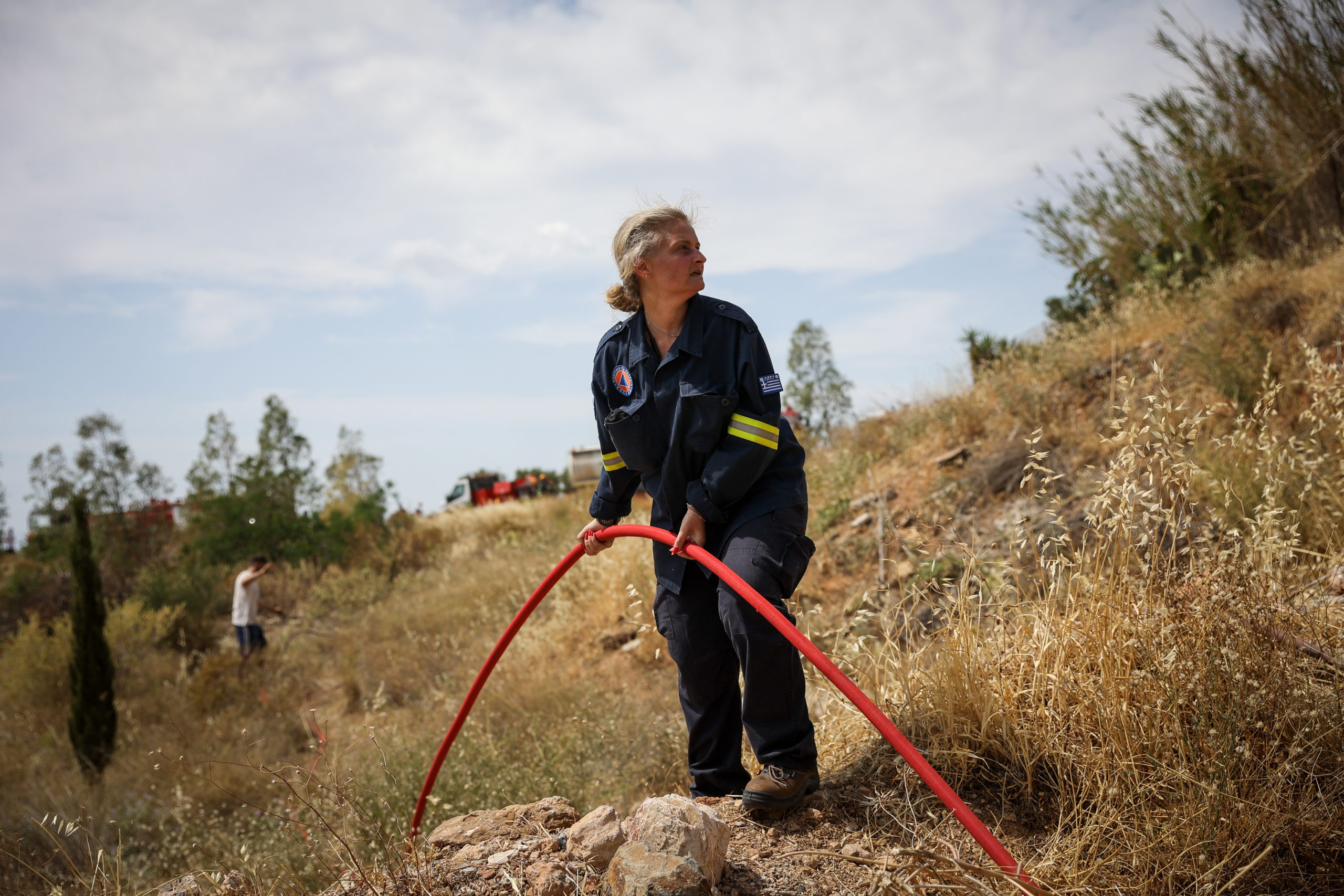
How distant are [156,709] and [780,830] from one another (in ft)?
30.9

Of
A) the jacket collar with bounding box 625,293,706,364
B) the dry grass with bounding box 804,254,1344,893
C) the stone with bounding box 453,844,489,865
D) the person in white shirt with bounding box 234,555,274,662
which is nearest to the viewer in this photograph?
the dry grass with bounding box 804,254,1344,893

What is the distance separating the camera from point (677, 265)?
2760 mm

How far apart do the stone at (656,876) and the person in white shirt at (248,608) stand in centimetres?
969

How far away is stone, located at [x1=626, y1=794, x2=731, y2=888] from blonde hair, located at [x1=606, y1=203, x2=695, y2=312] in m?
1.68

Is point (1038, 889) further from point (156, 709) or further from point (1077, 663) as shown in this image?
point (156, 709)

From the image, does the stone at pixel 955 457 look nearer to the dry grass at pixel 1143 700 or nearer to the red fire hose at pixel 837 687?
the dry grass at pixel 1143 700

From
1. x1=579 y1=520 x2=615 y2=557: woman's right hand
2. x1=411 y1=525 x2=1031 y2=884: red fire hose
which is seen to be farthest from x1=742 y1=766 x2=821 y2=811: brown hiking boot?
x1=579 y1=520 x2=615 y2=557: woman's right hand

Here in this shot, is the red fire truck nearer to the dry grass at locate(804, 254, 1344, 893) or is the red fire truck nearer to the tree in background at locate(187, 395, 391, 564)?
the tree in background at locate(187, 395, 391, 564)

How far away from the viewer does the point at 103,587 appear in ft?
47.5

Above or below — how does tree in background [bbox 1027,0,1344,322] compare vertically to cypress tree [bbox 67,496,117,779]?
above

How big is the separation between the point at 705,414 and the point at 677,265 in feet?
1.71

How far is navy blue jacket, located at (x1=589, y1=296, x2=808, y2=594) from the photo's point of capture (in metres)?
2.63

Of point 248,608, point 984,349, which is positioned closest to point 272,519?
point 248,608

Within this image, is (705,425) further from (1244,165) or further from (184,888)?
(1244,165)
